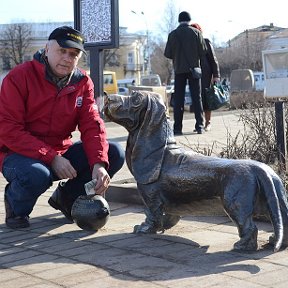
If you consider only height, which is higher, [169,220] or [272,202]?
[272,202]

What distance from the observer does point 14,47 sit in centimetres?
6606

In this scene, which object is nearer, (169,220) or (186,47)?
(169,220)

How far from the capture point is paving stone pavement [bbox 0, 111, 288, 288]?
3.65m

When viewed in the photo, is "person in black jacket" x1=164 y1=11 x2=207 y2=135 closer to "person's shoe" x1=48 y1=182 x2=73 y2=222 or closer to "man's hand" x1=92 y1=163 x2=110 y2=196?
"person's shoe" x1=48 y1=182 x2=73 y2=222

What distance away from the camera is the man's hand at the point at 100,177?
4801 mm

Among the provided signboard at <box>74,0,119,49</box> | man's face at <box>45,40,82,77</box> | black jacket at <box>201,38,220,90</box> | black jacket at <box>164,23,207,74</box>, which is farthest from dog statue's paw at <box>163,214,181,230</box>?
black jacket at <box>201,38,220,90</box>

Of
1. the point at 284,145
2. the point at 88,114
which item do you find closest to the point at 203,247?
the point at 88,114

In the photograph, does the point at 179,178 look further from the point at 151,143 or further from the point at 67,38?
the point at 67,38

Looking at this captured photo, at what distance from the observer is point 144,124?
4559mm

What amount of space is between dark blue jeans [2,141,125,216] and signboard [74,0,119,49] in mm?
1028

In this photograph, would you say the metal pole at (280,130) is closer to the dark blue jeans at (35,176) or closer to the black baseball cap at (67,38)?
the dark blue jeans at (35,176)

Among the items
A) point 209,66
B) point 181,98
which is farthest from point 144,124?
point 209,66

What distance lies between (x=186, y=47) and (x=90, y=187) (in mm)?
6049

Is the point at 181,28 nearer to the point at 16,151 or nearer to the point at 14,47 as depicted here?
the point at 16,151
